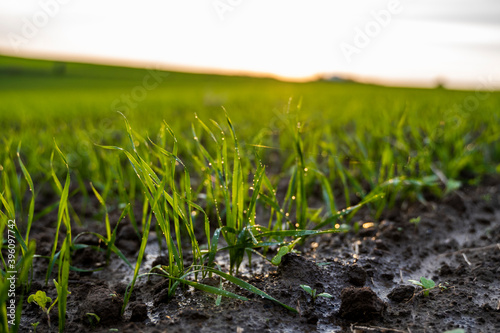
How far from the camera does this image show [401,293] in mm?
1326

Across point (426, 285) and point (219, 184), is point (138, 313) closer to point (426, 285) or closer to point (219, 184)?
point (219, 184)

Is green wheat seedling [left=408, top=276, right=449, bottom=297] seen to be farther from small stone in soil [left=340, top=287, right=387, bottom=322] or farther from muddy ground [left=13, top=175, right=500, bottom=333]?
small stone in soil [left=340, top=287, right=387, bottom=322]

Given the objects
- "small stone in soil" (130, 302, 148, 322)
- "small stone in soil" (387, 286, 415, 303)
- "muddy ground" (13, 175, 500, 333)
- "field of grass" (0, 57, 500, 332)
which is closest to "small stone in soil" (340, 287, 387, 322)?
"muddy ground" (13, 175, 500, 333)

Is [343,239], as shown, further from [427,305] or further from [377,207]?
[427,305]

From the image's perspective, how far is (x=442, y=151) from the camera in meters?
2.62

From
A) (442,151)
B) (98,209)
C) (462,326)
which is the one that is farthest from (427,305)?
(98,209)

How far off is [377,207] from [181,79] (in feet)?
123

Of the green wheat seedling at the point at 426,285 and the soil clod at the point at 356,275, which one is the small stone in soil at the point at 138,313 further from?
the green wheat seedling at the point at 426,285

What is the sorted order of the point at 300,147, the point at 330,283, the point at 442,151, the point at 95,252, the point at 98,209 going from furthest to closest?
1. the point at 442,151
2. the point at 98,209
3. the point at 95,252
4. the point at 300,147
5. the point at 330,283

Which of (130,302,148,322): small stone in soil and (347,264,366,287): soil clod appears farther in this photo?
(347,264,366,287): soil clod

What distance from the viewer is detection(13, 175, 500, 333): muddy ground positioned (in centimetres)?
117

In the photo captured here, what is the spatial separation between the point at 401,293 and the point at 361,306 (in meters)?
0.22

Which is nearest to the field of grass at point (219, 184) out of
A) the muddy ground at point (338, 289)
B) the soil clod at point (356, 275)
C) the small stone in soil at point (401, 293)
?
the muddy ground at point (338, 289)

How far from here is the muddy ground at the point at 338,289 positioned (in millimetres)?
1166
